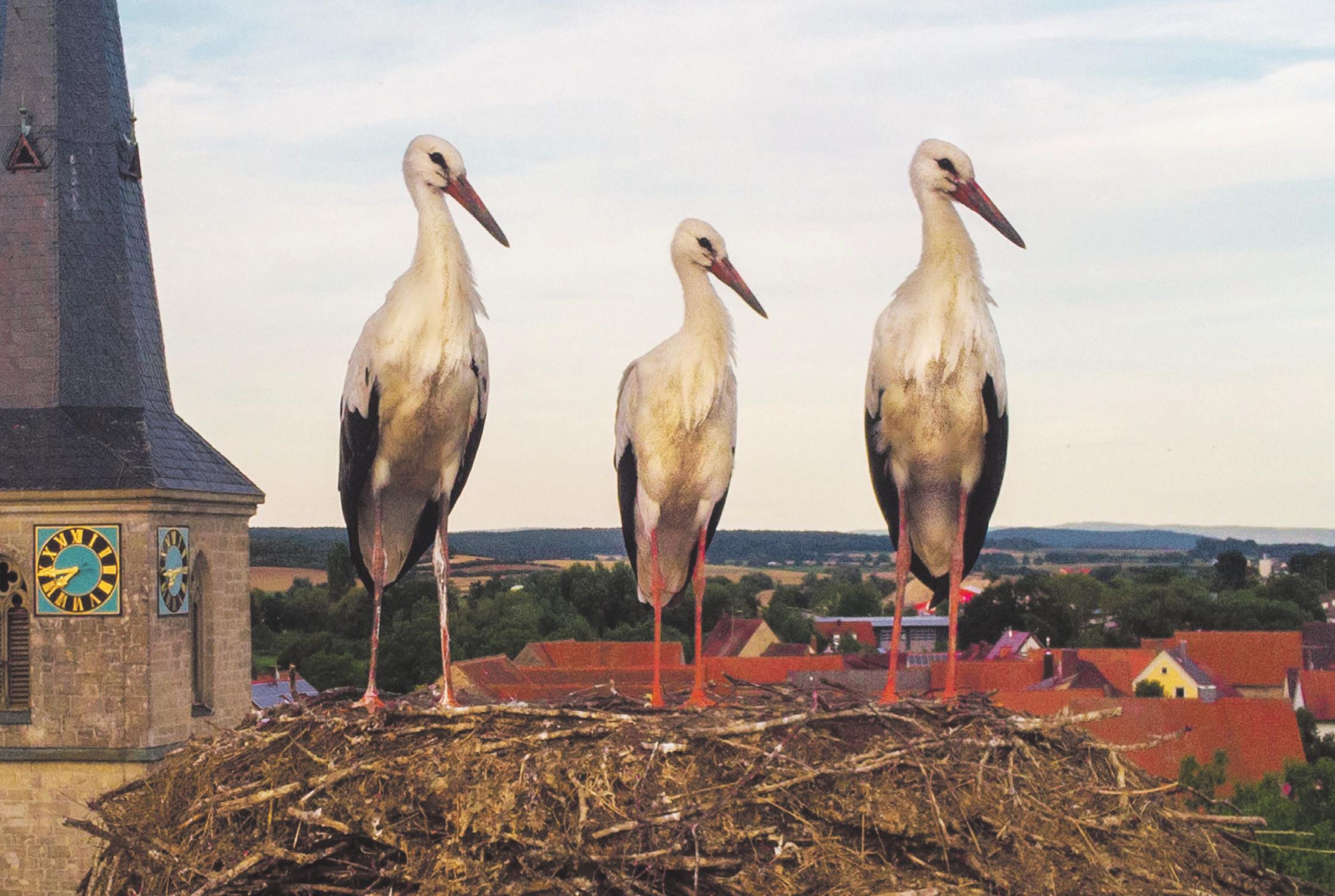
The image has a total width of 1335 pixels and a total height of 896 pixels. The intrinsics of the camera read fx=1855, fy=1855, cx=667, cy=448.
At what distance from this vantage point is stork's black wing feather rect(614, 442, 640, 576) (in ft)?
29.1

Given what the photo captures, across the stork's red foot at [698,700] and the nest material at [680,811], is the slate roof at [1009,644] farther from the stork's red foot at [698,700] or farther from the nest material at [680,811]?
Answer: the nest material at [680,811]

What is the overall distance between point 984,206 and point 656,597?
7.81ft

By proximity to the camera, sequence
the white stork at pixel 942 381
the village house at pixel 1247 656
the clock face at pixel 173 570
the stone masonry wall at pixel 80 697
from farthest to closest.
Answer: the village house at pixel 1247 656 < the clock face at pixel 173 570 < the stone masonry wall at pixel 80 697 < the white stork at pixel 942 381

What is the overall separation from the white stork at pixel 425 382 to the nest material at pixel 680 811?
119cm

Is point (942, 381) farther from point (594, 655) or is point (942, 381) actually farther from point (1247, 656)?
point (1247, 656)

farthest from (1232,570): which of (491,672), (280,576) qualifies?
(491,672)

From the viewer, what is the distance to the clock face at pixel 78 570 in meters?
22.8

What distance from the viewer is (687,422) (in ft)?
28.3

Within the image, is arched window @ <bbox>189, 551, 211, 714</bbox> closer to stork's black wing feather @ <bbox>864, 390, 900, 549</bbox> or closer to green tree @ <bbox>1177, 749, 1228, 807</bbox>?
green tree @ <bbox>1177, 749, 1228, 807</bbox>

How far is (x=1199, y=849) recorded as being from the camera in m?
7.57

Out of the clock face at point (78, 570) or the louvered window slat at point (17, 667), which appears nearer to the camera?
the clock face at point (78, 570)

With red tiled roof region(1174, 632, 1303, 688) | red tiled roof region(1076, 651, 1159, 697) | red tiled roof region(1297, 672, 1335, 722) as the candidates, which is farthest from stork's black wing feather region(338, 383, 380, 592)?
red tiled roof region(1174, 632, 1303, 688)

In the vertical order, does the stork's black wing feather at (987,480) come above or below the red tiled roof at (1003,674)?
above

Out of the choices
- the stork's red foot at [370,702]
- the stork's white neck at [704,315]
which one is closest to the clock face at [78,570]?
the stork's red foot at [370,702]
